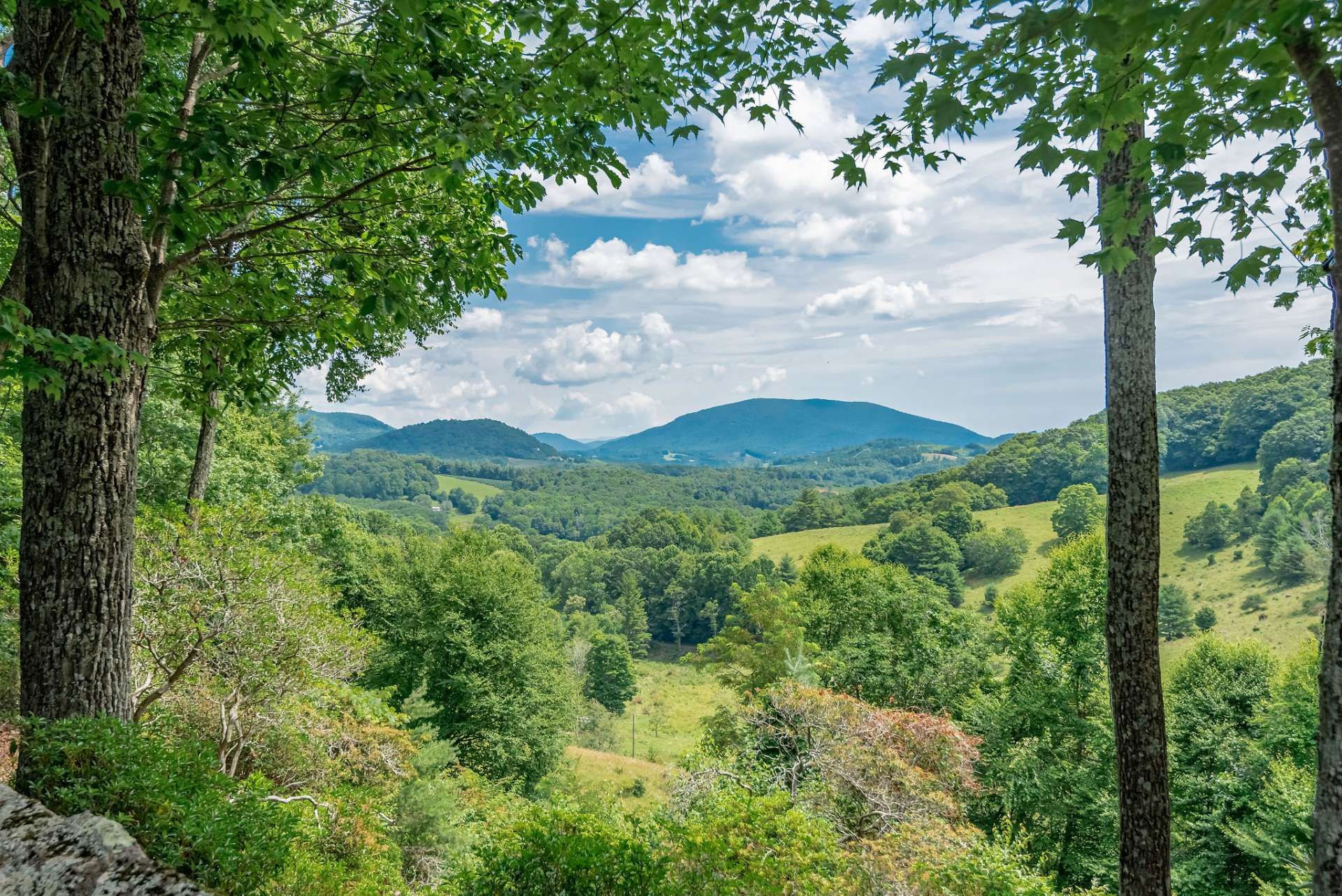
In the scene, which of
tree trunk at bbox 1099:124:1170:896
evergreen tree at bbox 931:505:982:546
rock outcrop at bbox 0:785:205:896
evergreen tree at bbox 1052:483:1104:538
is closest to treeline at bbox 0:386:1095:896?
rock outcrop at bbox 0:785:205:896

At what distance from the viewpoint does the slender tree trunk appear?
214cm

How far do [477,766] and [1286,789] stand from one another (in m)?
18.9

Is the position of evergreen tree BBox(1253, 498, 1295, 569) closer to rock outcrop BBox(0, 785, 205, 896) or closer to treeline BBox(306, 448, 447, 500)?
rock outcrop BBox(0, 785, 205, 896)

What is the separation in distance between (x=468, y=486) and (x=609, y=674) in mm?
127765

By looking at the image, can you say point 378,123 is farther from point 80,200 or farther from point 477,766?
point 477,766

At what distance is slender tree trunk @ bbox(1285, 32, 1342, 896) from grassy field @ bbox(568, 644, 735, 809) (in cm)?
1769

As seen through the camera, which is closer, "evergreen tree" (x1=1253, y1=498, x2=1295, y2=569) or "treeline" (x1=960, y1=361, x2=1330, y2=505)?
"evergreen tree" (x1=1253, y1=498, x2=1295, y2=569)

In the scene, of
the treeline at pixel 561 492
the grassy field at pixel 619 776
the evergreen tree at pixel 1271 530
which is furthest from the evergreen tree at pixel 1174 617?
the treeline at pixel 561 492

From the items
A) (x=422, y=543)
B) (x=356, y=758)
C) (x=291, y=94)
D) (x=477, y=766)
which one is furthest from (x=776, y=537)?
(x=291, y=94)

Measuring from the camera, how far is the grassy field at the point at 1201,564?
37.8 meters

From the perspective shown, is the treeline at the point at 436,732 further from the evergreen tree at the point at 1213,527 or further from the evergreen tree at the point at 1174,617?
the evergreen tree at the point at 1213,527

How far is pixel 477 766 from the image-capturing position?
1862 centimetres

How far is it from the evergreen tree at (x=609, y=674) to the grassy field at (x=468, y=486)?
9713 cm

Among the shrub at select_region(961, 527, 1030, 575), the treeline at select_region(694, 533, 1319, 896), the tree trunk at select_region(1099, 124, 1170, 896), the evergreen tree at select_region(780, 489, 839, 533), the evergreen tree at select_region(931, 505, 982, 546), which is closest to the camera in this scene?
the tree trunk at select_region(1099, 124, 1170, 896)
